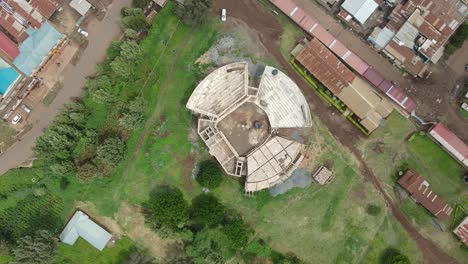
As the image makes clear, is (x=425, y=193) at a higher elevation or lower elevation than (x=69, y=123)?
higher

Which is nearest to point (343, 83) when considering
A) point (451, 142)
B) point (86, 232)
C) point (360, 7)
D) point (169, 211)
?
point (360, 7)

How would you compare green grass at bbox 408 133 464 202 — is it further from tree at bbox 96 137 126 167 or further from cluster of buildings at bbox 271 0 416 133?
tree at bbox 96 137 126 167

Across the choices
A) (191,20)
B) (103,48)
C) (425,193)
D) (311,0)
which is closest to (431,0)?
(311,0)

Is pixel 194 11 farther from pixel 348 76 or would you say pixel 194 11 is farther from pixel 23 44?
pixel 23 44

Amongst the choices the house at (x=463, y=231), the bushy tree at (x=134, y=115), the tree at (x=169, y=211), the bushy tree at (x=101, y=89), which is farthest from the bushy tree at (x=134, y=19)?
the house at (x=463, y=231)

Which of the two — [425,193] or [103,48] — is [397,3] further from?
[103,48]

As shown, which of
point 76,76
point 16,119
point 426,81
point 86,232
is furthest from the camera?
point 76,76
